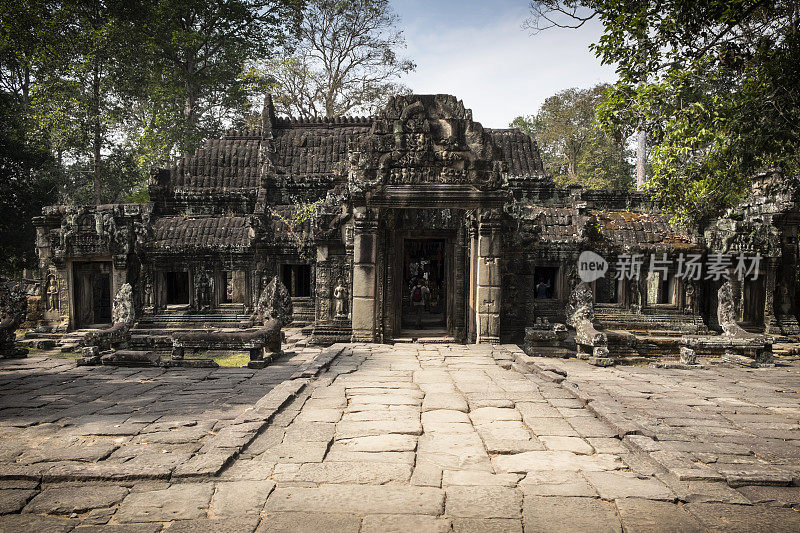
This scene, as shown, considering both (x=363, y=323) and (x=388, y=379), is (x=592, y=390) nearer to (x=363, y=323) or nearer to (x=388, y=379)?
(x=388, y=379)

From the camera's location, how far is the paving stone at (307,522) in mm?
3109

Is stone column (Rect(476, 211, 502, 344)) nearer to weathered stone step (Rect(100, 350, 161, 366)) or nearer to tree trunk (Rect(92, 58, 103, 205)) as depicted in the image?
weathered stone step (Rect(100, 350, 161, 366))

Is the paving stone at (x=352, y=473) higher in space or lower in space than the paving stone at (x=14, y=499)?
higher

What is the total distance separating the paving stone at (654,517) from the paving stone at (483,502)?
667 millimetres

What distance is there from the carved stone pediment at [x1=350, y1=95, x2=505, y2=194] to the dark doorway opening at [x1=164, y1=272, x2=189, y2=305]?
8.64 metres

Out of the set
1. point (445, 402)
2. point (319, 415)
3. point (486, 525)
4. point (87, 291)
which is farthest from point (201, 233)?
point (486, 525)

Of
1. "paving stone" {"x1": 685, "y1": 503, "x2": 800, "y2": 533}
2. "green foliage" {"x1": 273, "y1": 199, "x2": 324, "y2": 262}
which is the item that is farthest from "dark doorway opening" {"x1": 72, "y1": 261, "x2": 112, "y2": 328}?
"paving stone" {"x1": 685, "y1": 503, "x2": 800, "y2": 533}

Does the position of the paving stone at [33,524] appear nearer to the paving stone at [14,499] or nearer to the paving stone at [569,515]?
the paving stone at [14,499]

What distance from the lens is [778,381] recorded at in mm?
8594

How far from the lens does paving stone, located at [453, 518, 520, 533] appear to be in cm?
311

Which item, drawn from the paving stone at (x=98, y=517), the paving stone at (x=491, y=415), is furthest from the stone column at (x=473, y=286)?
the paving stone at (x=98, y=517)

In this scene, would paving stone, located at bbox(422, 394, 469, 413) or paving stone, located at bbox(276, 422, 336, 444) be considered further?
paving stone, located at bbox(422, 394, 469, 413)

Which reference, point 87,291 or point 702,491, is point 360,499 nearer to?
point 702,491

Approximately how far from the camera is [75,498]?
11.8ft
